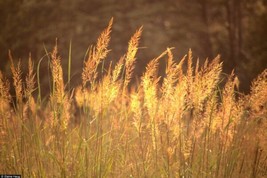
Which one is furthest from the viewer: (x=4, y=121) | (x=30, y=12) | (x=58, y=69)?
(x=30, y=12)

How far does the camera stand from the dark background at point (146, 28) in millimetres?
6238

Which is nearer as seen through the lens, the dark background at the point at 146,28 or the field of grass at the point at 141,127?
the field of grass at the point at 141,127

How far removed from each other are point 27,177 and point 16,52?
4.63 metres

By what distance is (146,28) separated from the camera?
6.54 metres

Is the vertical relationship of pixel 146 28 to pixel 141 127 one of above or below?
above

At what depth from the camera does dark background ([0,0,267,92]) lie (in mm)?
6238

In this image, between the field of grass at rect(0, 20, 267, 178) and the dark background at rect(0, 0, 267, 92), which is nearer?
the field of grass at rect(0, 20, 267, 178)

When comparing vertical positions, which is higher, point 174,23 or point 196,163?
point 174,23

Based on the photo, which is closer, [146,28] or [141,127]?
[141,127]

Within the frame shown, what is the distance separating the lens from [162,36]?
650 cm

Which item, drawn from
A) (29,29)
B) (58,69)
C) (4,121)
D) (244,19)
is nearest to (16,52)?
(29,29)

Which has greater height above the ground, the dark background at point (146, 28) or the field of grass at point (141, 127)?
the dark background at point (146, 28)

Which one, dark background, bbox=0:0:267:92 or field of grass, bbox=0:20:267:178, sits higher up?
dark background, bbox=0:0:267:92

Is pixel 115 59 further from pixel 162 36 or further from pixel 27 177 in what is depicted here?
pixel 27 177
